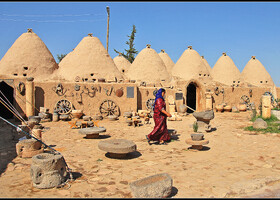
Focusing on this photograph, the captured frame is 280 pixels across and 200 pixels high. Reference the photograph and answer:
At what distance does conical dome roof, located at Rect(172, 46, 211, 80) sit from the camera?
22.6 meters

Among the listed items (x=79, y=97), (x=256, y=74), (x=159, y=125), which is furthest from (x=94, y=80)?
(x=256, y=74)

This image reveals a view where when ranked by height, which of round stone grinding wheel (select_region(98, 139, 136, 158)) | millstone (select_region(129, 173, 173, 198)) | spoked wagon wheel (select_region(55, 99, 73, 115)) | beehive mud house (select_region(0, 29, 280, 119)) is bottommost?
millstone (select_region(129, 173, 173, 198))

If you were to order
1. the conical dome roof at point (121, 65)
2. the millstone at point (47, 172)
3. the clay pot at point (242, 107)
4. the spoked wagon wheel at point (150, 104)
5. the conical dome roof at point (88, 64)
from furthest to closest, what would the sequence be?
the conical dome roof at point (121, 65) → the clay pot at point (242, 107) → the conical dome roof at point (88, 64) → the spoked wagon wheel at point (150, 104) → the millstone at point (47, 172)

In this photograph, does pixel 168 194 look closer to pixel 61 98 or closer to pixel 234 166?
pixel 234 166

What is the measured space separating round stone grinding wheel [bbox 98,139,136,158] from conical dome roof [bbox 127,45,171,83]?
14.3 meters

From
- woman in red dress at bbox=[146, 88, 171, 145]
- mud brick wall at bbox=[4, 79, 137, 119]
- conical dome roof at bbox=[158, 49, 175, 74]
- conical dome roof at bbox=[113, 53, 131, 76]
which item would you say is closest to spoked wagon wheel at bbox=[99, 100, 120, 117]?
mud brick wall at bbox=[4, 79, 137, 119]

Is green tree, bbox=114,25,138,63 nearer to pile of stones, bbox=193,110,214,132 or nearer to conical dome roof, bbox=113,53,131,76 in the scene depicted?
conical dome roof, bbox=113,53,131,76

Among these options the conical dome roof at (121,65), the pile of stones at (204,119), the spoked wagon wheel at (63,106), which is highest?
the conical dome roof at (121,65)

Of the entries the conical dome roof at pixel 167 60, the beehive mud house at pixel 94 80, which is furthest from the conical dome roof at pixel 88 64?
the conical dome roof at pixel 167 60

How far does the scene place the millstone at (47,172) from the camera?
3594 mm

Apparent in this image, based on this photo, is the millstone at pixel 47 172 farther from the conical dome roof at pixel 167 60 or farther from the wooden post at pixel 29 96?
the conical dome roof at pixel 167 60

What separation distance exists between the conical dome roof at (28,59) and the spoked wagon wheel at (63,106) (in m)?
4.65

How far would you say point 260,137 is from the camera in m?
7.75

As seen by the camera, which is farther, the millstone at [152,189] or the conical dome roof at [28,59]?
the conical dome roof at [28,59]
